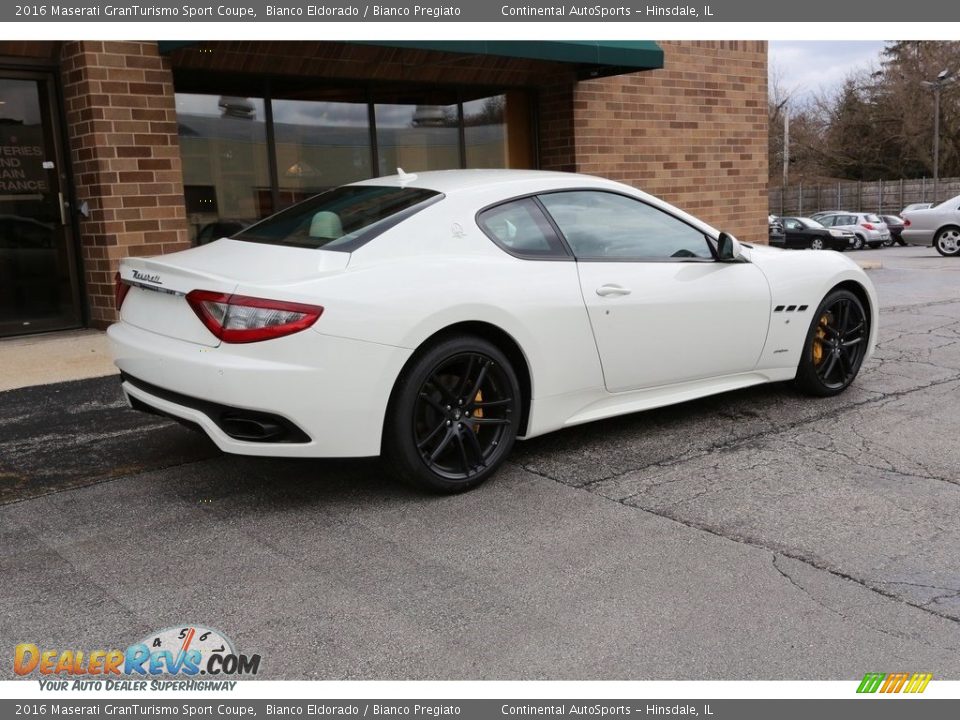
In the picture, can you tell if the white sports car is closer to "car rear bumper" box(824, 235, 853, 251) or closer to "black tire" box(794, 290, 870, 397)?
"black tire" box(794, 290, 870, 397)

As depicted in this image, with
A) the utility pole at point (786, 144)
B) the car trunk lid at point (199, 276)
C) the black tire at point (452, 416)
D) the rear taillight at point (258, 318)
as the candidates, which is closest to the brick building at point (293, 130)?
the car trunk lid at point (199, 276)

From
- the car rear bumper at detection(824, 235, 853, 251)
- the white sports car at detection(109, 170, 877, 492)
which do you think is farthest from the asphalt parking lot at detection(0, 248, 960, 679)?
the car rear bumper at detection(824, 235, 853, 251)

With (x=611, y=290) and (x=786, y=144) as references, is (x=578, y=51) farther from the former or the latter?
(x=786, y=144)

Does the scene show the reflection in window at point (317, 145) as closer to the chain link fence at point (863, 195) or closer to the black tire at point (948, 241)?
the black tire at point (948, 241)

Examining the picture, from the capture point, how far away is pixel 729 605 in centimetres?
327

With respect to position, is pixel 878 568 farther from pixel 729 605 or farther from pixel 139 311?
pixel 139 311

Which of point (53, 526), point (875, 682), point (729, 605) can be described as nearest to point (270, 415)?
point (53, 526)

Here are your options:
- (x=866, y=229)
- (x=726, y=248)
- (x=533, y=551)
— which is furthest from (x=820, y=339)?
(x=866, y=229)

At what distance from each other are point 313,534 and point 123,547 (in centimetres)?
76

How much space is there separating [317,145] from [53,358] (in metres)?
4.01

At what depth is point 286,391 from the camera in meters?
3.90

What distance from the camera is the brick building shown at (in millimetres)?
8438

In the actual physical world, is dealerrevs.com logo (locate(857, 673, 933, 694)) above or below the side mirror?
below

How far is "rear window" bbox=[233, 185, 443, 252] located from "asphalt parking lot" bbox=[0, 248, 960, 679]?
1168 mm
